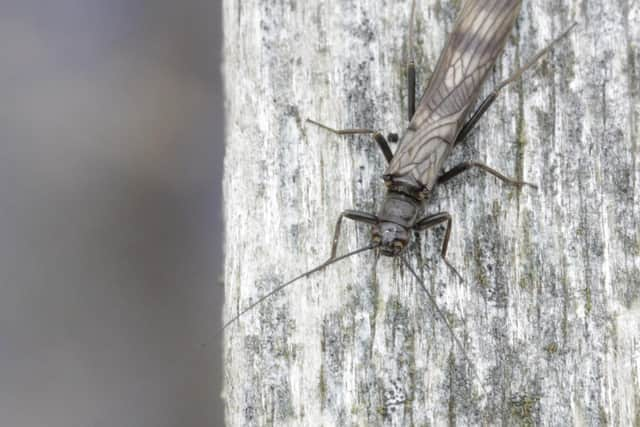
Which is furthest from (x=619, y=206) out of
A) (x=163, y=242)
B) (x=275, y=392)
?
(x=163, y=242)

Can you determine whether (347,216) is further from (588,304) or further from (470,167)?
(588,304)

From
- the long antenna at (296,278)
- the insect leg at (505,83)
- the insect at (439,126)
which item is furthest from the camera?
the insect leg at (505,83)

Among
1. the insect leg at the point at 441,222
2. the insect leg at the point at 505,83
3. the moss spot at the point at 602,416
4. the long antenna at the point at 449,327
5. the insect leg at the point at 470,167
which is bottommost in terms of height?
the moss spot at the point at 602,416

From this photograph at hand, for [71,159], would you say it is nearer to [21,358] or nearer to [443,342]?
[21,358]

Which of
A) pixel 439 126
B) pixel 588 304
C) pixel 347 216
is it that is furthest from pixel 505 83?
pixel 588 304

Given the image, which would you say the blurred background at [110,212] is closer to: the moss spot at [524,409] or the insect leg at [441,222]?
the insect leg at [441,222]

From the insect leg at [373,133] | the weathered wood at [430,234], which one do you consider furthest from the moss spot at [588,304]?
the insect leg at [373,133]

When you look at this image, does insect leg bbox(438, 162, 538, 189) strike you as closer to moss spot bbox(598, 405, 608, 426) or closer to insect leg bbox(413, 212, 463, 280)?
insect leg bbox(413, 212, 463, 280)
